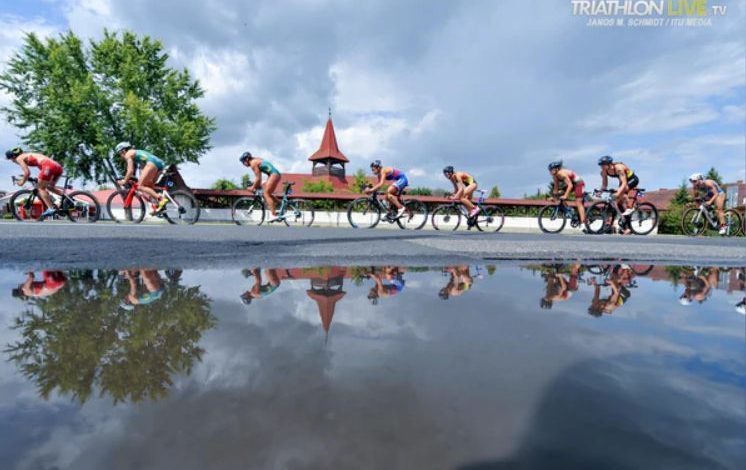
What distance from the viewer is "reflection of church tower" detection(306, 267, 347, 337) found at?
1341mm

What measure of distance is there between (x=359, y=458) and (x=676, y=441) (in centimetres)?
48

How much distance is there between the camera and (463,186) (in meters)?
12.0

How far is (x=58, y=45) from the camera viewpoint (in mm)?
22594

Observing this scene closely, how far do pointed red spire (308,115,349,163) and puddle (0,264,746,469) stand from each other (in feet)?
222

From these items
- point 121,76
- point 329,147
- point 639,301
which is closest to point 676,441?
point 639,301

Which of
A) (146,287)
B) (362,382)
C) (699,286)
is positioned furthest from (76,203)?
(699,286)

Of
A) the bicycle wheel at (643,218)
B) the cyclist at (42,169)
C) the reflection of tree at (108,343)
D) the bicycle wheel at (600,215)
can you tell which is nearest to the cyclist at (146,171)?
the cyclist at (42,169)

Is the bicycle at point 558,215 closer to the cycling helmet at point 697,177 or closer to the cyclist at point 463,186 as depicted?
the cyclist at point 463,186

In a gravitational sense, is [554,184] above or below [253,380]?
above

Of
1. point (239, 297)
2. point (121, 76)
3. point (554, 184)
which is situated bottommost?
point (239, 297)

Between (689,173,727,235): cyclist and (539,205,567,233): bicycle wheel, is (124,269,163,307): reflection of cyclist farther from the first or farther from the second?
(689,173,727,235): cyclist

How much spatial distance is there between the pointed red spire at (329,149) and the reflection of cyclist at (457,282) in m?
66.3

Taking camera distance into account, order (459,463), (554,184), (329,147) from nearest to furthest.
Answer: (459,463)
(554,184)
(329,147)

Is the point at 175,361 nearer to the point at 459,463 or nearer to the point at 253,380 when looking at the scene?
the point at 253,380
